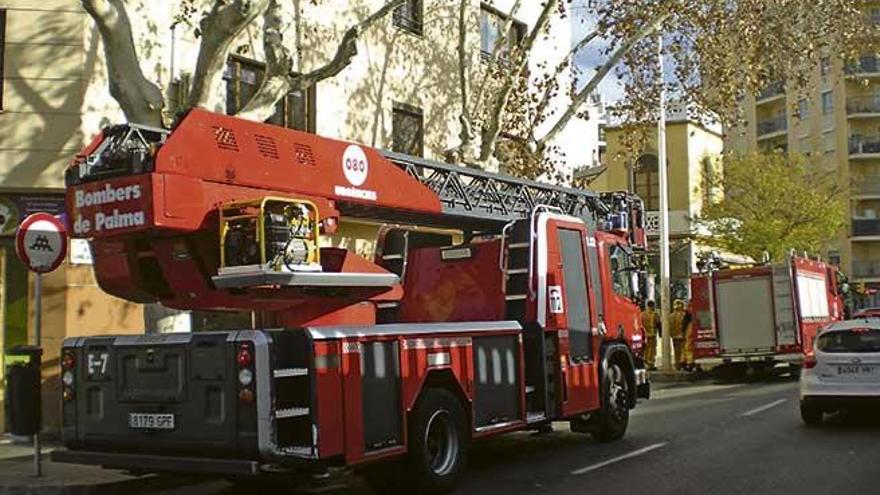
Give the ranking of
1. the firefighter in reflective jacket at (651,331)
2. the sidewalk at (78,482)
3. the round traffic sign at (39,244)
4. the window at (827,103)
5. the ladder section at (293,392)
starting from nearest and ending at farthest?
the ladder section at (293,392) < the sidewalk at (78,482) < the round traffic sign at (39,244) < the firefighter in reflective jacket at (651,331) < the window at (827,103)

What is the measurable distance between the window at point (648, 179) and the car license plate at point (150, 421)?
115 feet

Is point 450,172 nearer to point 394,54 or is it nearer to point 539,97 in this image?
point 394,54

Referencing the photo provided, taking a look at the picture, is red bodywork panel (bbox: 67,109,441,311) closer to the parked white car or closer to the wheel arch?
the wheel arch

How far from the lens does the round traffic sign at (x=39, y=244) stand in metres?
9.79

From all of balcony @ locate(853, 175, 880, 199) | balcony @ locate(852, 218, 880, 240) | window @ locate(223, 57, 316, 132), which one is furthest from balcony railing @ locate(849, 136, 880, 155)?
window @ locate(223, 57, 316, 132)

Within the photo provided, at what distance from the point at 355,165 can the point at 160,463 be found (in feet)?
10.9

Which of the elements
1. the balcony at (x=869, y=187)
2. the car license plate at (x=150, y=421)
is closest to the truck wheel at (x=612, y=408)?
the car license plate at (x=150, y=421)

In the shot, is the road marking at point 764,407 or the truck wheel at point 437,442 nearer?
the truck wheel at point 437,442

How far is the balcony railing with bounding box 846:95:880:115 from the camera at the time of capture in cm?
7150

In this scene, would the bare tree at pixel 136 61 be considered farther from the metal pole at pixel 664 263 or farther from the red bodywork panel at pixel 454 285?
the metal pole at pixel 664 263

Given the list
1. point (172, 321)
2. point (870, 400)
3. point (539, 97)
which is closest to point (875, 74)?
point (539, 97)

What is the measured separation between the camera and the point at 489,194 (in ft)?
39.2

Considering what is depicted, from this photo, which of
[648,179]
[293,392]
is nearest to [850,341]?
[293,392]

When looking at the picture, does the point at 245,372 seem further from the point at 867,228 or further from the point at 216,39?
the point at 867,228
